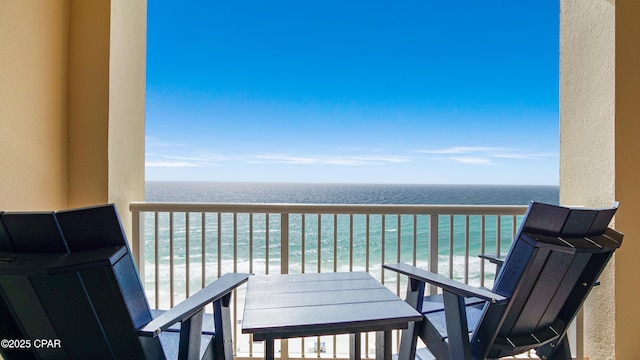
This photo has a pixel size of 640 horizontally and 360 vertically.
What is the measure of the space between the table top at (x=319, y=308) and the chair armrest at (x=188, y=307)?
0.12 meters

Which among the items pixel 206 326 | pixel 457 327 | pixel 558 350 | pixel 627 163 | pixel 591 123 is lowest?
pixel 558 350

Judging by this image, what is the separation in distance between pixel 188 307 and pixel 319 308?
0.52 meters

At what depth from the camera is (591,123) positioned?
2.44m

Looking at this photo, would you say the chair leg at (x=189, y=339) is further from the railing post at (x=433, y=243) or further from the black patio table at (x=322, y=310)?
the railing post at (x=433, y=243)

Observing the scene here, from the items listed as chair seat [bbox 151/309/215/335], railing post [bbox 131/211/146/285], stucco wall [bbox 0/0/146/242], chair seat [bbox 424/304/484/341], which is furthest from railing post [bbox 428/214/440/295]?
stucco wall [bbox 0/0/146/242]

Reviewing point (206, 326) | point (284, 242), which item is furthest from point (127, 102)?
point (206, 326)

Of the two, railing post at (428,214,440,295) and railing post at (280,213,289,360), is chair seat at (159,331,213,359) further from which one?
railing post at (428,214,440,295)

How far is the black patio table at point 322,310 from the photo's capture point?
1.26 m

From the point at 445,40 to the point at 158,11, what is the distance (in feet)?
35.0

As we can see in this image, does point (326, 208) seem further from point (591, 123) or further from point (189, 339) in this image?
point (591, 123)

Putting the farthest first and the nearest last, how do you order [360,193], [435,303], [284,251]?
1. [360,193]
2. [284,251]
3. [435,303]

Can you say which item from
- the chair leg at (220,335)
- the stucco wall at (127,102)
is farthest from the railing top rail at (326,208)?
the chair leg at (220,335)

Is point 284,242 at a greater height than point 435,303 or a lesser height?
greater

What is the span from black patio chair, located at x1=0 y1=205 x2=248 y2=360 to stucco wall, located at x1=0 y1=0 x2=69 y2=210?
37.0 inches
